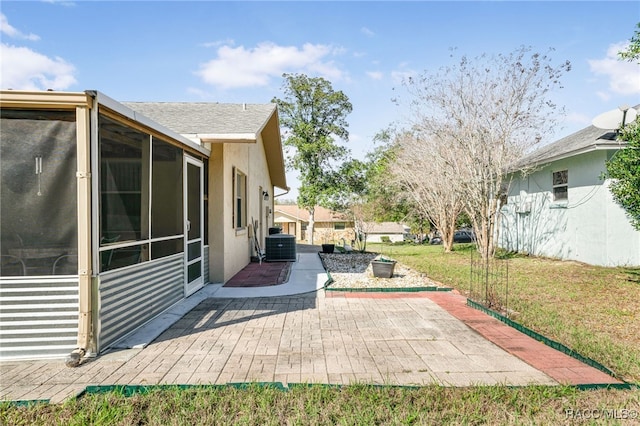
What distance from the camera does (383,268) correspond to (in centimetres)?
807

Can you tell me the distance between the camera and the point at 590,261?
10.8 meters

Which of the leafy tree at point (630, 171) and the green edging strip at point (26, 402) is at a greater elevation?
the leafy tree at point (630, 171)

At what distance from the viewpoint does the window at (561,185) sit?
39.9ft

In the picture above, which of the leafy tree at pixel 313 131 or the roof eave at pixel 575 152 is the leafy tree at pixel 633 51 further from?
the leafy tree at pixel 313 131

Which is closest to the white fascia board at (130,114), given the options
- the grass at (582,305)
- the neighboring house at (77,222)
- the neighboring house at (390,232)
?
the neighboring house at (77,222)

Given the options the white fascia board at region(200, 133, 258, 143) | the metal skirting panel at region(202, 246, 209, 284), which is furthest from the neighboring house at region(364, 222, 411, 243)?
the white fascia board at region(200, 133, 258, 143)

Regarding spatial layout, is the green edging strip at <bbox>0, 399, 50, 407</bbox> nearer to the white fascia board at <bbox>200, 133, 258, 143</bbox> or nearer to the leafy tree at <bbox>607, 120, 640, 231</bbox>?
the white fascia board at <bbox>200, 133, 258, 143</bbox>

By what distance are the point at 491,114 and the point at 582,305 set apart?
8.17 meters

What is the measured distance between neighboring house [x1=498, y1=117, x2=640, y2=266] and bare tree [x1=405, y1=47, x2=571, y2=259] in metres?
1.38

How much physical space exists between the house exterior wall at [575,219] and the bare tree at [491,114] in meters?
1.81

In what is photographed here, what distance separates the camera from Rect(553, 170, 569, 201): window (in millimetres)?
12148

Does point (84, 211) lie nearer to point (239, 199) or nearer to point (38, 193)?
point (38, 193)

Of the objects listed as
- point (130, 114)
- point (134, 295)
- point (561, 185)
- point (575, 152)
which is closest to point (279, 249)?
point (134, 295)

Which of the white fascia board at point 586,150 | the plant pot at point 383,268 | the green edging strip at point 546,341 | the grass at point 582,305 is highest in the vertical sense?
the white fascia board at point 586,150
